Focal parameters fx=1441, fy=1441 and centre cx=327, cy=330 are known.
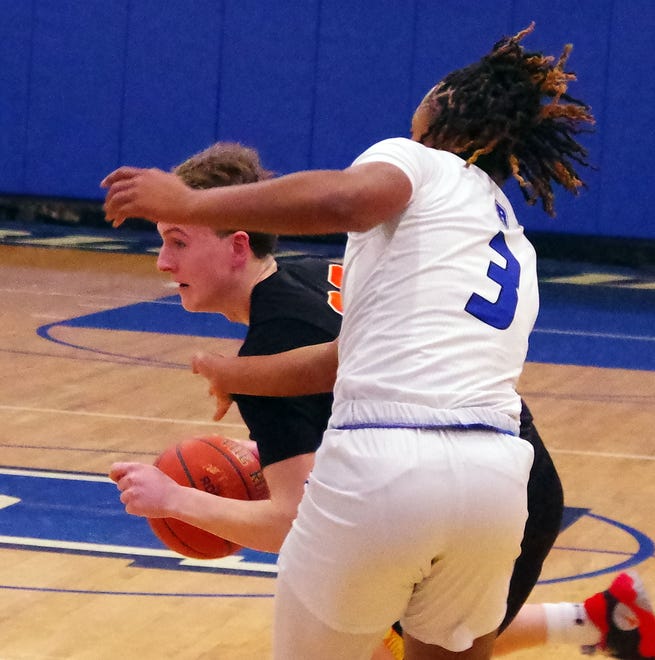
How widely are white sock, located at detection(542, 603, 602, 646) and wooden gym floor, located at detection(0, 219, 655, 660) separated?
1.30 feet

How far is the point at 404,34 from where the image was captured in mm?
13641

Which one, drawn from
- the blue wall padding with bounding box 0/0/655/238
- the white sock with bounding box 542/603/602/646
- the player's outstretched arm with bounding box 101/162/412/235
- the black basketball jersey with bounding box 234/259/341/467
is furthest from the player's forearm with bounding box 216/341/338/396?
the blue wall padding with bounding box 0/0/655/238

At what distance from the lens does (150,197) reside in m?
1.98

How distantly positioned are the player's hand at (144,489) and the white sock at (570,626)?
1.35 meters

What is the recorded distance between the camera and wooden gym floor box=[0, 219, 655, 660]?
411 cm

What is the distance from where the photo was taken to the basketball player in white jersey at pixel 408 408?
2021mm

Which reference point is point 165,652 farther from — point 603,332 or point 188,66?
point 188,66

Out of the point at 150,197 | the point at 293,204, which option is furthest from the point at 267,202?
the point at 150,197

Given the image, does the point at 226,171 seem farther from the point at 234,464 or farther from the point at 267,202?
the point at 267,202

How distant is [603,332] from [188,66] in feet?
19.3

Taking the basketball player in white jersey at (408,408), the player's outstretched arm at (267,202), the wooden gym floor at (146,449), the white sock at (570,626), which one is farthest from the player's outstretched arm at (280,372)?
the wooden gym floor at (146,449)

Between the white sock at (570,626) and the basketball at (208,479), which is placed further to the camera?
the white sock at (570,626)

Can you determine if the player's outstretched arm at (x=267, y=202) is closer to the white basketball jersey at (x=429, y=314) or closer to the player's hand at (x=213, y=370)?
the white basketball jersey at (x=429, y=314)

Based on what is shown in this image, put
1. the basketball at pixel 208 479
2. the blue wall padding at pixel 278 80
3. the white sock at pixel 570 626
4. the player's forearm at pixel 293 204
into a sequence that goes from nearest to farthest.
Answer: the player's forearm at pixel 293 204 < the basketball at pixel 208 479 < the white sock at pixel 570 626 < the blue wall padding at pixel 278 80
